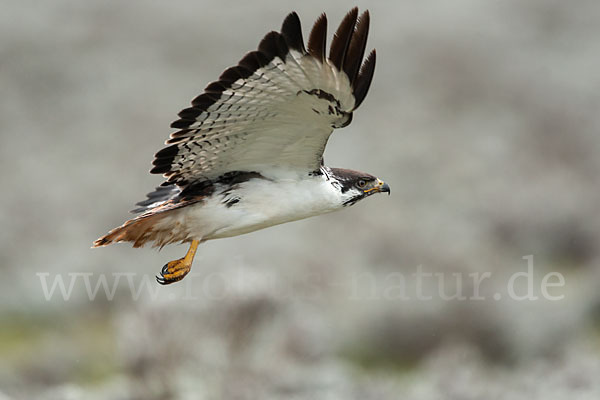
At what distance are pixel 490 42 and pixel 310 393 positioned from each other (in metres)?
13.4

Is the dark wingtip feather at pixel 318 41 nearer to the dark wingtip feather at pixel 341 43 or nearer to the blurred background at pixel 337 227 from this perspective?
the dark wingtip feather at pixel 341 43

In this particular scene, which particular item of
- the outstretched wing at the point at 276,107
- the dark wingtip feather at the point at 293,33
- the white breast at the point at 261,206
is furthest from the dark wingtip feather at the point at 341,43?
the white breast at the point at 261,206

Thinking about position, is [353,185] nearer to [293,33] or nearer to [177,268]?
[177,268]

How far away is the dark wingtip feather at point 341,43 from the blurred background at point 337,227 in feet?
20.5

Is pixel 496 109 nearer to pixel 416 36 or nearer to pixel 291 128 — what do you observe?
pixel 416 36

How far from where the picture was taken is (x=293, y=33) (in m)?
4.60

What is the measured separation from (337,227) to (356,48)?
11.0 meters

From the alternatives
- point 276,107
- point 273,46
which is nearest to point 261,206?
point 276,107

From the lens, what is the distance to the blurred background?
11.4m

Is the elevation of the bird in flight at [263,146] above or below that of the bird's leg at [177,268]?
above

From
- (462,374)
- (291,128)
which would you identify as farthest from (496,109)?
(291,128)

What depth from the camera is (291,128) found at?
536 centimetres

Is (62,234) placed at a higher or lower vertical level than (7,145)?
lower

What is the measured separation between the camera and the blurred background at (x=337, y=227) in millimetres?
11406
